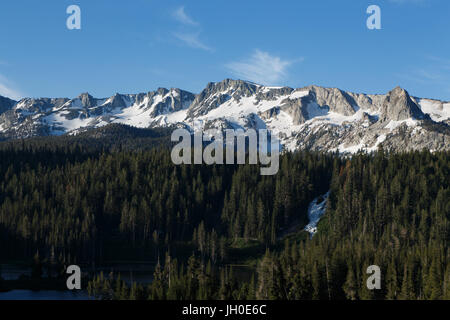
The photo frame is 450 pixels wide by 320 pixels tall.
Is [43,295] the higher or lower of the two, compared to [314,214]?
lower

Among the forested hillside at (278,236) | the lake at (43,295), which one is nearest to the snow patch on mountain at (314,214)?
the forested hillside at (278,236)

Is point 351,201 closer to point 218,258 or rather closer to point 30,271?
point 218,258

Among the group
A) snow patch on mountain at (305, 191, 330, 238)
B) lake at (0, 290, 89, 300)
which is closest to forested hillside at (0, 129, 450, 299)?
snow patch on mountain at (305, 191, 330, 238)

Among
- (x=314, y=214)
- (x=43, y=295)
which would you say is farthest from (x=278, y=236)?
(x=43, y=295)

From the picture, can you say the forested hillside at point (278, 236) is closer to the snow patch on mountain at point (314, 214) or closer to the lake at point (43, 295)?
the snow patch on mountain at point (314, 214)

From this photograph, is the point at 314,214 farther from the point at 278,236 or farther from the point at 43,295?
the point at 43,295

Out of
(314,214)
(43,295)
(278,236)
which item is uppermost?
(314,214)

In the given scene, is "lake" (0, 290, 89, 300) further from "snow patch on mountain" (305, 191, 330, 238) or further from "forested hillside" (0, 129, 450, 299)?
"snow patch on mountain" (305, 191, 330, 238)

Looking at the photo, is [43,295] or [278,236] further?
[278,236]

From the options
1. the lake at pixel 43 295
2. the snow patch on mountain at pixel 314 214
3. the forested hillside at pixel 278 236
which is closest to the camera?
the forested hillside at pixel 278 236

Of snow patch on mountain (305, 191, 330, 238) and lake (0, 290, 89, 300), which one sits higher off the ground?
snow patch on mountain (305, 191, 330, 238)

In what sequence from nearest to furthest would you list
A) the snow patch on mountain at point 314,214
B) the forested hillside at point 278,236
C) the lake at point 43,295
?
the forested hillside at point 278,236 → the lake at point 43,295 → the snow patch on mountain at point 314,214

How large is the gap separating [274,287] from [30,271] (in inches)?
2960
